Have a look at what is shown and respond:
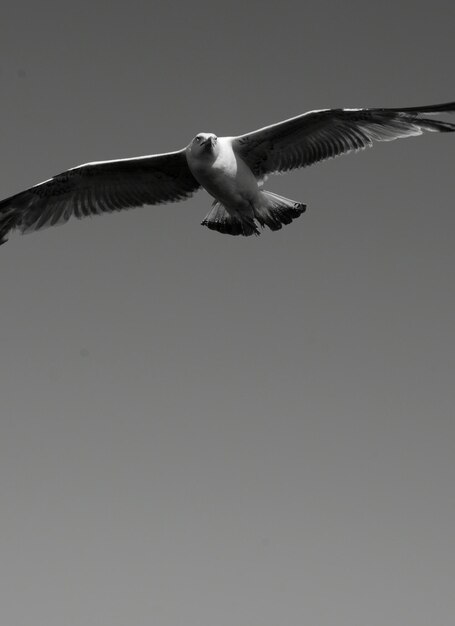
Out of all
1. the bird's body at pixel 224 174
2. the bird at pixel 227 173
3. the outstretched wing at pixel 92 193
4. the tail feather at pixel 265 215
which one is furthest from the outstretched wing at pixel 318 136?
the outstretched wing at pixel 92 193

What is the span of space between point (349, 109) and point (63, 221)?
4.34m

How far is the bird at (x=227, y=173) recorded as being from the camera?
14.2m

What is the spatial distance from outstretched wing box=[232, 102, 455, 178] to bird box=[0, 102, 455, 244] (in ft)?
0.04

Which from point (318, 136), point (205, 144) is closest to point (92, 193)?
point (205, 144)

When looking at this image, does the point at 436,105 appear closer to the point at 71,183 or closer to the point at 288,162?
the point at 288,162

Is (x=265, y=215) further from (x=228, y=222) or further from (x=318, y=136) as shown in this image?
(x=318, y=136)

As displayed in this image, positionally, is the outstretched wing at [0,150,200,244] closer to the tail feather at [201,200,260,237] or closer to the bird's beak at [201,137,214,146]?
the tail feather at [201,200,260,237]

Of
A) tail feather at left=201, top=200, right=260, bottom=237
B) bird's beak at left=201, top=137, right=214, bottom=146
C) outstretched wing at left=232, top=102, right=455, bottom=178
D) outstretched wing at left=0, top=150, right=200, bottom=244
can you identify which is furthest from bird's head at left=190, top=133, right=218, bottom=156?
outstretched wing at left=0, top=150, right=200, bottom=244

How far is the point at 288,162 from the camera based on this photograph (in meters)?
15.1

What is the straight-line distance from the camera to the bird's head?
14.1 m

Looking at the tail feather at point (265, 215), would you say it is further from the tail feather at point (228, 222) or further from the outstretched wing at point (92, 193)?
the outstretched wing at point (92, 193)

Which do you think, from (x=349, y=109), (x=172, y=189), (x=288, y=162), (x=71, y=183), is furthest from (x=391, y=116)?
(x=71, y=183)

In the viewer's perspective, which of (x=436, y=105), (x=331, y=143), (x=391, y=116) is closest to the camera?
(x=436, y=105)

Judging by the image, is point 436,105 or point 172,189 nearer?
point 436,105
